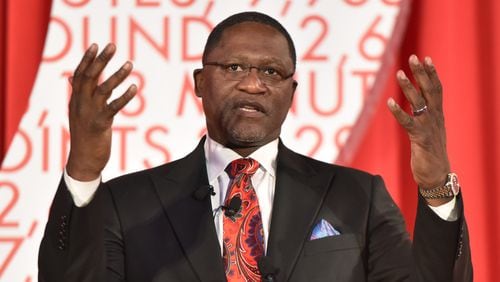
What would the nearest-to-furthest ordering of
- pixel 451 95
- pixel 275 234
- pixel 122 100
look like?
pixel 122 100
pixel 275 234
pixel 451 95

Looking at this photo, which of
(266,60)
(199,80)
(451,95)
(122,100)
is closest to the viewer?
(122,100)

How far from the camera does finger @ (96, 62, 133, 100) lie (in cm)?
122

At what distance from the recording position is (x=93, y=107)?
125 cm

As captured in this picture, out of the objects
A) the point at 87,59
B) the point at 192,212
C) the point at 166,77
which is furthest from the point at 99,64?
the point at 166,77

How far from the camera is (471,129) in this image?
94.6 inches

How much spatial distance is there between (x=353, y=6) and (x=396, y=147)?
437mm

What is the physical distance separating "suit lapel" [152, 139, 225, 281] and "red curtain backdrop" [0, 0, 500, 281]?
35.5 inches

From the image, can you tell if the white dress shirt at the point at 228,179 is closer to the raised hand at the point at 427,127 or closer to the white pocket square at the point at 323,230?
the white pocket square at the point at 323,230

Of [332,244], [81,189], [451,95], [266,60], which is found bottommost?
[332,244]

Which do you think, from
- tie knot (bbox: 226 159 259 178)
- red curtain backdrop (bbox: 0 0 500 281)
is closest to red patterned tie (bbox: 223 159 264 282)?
tie knot (bbox: 226 159 259 178)

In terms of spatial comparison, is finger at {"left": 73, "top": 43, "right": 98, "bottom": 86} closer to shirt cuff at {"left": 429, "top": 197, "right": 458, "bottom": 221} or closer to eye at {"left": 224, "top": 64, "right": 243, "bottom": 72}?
eye at {"left": 224, "top": 64, "right": 243, "bottom": 72}

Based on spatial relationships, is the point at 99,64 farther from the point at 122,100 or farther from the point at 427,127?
the point at 427,127

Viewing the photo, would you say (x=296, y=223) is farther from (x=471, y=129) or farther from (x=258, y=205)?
(x=471, y=129)

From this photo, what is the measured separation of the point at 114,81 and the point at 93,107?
0.06 metres
